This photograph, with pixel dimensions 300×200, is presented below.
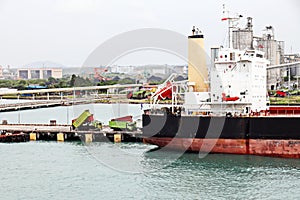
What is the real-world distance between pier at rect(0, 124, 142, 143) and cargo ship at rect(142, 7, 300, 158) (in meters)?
3.61

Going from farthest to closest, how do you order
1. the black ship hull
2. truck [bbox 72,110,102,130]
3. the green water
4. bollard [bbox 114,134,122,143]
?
truck [bbox 72,110,102,130], bollard [bbox 114,134,122,143], the black ship hull, the green water

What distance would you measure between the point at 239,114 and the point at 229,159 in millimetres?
2418

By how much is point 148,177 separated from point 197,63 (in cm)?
812

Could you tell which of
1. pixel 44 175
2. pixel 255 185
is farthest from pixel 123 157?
pixel 255 185

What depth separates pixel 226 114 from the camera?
923 inches

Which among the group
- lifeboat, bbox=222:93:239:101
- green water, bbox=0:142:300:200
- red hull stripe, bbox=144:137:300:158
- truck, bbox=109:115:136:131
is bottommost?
green water, bbox=0:142:300:200

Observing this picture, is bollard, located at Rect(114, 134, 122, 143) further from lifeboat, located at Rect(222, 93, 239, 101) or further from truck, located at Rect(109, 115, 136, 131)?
lifeboat, located at Rect(222, 93, 239, 101)

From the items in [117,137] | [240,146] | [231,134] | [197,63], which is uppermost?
[197,63]

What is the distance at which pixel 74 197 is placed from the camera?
16.9 meters

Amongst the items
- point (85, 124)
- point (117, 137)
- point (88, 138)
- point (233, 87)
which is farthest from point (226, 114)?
point (85, 124)

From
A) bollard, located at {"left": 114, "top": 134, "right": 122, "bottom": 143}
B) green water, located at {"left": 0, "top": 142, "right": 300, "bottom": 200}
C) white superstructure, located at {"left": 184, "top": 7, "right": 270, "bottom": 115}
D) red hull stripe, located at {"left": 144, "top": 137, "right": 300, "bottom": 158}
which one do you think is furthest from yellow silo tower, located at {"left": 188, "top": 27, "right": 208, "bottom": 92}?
bollard, located at {"left": 114, "top": 134, "right": 122, "bottom": 143}

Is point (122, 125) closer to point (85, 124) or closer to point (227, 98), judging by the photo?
point (85, 124)

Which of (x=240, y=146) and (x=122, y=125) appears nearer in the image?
(x=240, y=146)

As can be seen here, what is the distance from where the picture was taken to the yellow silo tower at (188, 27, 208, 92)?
2528 centimetres
